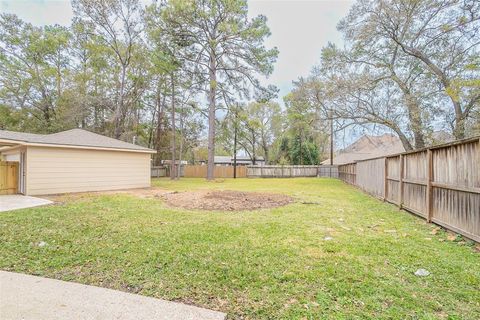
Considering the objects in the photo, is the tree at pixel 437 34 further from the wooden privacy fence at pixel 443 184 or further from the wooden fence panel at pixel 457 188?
the wooden fence panel at pixel 457 188

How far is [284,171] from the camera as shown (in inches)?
975

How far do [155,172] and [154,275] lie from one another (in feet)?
74.2

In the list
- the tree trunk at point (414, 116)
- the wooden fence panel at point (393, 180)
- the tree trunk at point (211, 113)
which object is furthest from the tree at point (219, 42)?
the wooden fence panel at point (393, 180)

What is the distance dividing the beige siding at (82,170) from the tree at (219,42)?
702 cm

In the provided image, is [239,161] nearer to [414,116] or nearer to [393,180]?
[414,116]

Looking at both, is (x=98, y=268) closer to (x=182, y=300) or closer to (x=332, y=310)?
Result: (x=182, y=300)

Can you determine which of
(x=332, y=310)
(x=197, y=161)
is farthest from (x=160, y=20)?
(x=197, y=161)

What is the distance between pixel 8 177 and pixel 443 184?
13658mm

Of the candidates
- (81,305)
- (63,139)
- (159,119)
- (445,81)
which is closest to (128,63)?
(159,119)

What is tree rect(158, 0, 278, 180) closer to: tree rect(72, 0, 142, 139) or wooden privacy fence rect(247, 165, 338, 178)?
tree rect(72, 0, 142, 139)

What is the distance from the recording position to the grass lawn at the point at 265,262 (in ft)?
7.26

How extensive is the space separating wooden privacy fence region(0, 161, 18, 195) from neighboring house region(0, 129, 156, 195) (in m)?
0.26

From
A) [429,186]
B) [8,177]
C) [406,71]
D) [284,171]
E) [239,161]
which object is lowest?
[284,171]

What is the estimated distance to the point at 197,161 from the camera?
38.8 metres
